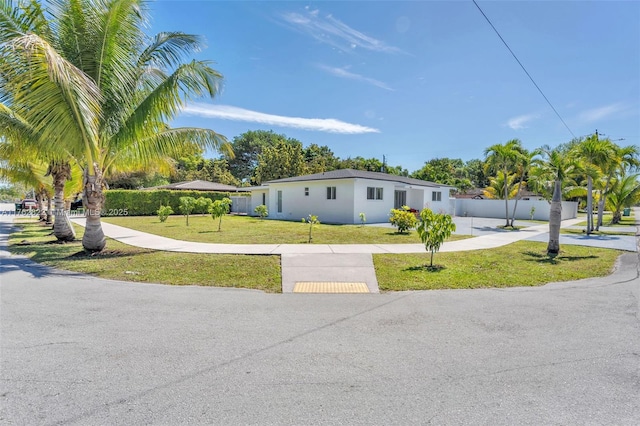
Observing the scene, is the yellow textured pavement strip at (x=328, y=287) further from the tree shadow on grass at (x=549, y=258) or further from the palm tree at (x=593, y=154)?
the palm tree at (x=593, y=154)

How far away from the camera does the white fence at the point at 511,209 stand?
91.2ft

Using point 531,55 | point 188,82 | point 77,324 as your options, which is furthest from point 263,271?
point 531,55

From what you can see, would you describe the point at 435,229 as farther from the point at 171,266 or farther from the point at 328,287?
the point at 171,266

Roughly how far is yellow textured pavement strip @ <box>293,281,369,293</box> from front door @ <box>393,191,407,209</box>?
57.4 feet

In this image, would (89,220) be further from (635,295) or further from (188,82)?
(635,295)

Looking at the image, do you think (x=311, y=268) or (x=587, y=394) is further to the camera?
(x=311, y=268)

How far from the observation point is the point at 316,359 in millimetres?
3674

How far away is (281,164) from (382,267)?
31060 mm

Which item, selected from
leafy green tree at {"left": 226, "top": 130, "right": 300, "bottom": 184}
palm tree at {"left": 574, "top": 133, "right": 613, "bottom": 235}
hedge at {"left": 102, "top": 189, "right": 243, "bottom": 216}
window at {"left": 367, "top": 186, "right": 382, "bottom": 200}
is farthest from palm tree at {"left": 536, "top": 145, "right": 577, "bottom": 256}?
leafy green tree at {"left": 226, "top": 130, "right": 300, "bottom": 184}

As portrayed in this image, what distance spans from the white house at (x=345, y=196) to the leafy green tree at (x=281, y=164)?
11.0 m

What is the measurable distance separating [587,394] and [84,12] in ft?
41.7

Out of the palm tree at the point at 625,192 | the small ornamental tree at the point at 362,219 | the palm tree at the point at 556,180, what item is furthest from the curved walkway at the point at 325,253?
the palm tree at the point at 625,192

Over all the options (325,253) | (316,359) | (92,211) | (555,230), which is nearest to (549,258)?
(555,230)

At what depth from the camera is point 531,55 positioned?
11562mm
